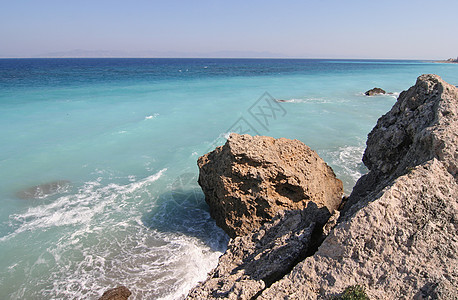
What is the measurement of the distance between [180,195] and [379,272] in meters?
10.6

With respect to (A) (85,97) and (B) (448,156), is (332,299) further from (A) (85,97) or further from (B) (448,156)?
(A) (85,97)

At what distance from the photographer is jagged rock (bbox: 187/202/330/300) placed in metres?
5.54

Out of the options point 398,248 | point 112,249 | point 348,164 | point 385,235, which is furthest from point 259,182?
point 348,164

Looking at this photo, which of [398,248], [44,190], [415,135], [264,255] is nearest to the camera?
[398,248]

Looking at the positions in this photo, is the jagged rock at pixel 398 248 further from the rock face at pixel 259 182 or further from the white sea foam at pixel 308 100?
the white sea foam at pixel 308 100

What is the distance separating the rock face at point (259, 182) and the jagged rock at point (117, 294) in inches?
147

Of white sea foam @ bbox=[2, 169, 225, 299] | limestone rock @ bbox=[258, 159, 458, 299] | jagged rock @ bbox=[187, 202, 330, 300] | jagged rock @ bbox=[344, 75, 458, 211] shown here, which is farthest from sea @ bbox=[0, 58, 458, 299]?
jagged rock @ bbox=[344, 75, 458, 211]

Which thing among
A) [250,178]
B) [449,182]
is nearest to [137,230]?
[250,178]

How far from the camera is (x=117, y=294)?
8.36m

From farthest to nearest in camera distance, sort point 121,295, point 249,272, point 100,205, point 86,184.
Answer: point 86,184 < point 100,205 < point 121,295 < point 249,272

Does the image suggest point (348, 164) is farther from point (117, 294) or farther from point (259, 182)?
point (117, 294)

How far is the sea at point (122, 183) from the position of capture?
9641 mm

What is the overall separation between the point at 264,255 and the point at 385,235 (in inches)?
94.8

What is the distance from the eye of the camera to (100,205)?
13.6 metres
